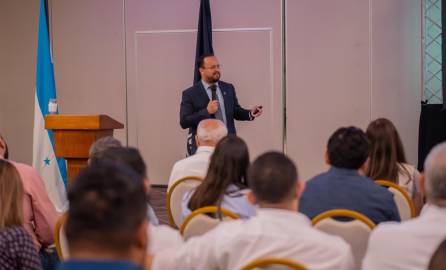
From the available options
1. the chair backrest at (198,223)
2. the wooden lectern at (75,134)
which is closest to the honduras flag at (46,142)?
the wooden lectern at (75,134)

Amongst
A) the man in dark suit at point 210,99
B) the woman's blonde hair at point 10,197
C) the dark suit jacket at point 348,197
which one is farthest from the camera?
the man in dark suit at point 210,99

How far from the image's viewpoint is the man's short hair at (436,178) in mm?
2393

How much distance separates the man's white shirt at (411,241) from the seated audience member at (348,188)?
77 centimetres

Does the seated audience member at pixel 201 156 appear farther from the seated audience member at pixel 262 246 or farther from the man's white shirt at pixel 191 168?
the seated audience member at pixel 262 246

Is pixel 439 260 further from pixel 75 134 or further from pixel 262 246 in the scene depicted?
pixel 75 134

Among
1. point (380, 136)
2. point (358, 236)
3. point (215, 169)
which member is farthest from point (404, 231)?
point (380, 136)

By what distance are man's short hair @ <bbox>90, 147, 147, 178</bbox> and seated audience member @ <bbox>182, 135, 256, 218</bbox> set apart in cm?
57

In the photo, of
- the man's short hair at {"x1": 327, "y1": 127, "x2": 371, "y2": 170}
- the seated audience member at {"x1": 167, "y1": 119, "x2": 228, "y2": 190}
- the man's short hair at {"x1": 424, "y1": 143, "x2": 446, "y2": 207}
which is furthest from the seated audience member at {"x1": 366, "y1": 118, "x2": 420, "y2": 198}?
the man's short hair at {"x1": 424, "y1": 143, "x2": 446, "y2": 207}

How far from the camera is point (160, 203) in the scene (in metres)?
7.80

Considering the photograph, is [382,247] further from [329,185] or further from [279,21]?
A: [279,21]

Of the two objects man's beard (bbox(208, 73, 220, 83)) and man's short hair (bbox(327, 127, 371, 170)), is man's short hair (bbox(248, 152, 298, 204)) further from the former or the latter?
man's beard (bbox(208, 73, 220, 83))

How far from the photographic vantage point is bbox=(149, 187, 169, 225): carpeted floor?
6956mm

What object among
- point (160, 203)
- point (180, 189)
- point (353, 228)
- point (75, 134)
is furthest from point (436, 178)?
point (160, 203)

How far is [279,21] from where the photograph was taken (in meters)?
8.59
